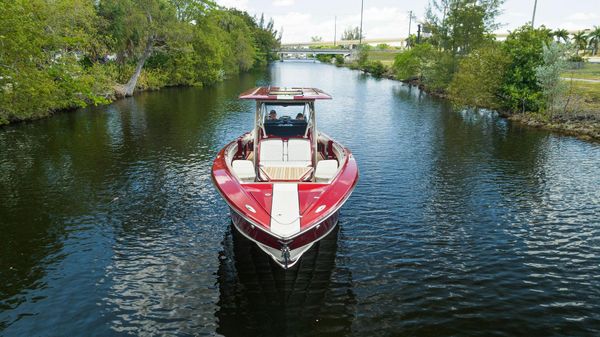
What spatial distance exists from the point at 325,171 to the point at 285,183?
2354 millimetres

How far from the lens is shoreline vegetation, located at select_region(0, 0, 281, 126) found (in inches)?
1067

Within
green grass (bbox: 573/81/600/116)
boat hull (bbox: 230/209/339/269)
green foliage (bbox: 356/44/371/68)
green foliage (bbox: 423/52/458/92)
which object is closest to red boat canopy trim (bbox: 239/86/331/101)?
boat hull (bbox: 230/209/339/269)

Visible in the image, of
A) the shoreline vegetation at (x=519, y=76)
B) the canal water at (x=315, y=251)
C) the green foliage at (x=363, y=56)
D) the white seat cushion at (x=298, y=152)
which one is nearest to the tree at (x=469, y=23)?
the shoreline vegetation at (x=519, y=76)

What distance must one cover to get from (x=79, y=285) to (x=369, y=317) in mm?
8094

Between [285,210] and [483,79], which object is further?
[483,79]

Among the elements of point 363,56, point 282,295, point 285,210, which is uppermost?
point 363,56

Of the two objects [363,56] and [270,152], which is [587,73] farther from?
[363,56]

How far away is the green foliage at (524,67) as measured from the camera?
35.6m

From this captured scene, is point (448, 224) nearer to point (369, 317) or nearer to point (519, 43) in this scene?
point (369, 317)

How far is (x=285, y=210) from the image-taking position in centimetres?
1116

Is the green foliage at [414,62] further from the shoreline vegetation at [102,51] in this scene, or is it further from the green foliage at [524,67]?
the shoreline vegetation at [102,51]

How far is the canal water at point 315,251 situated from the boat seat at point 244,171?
2023 millimetres

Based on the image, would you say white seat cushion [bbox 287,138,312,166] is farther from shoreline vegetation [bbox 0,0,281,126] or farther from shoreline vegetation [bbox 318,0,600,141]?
shoreline vegetation [bbox 318,0,600,141]

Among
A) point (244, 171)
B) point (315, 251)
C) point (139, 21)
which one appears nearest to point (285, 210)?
point (315, 251)
